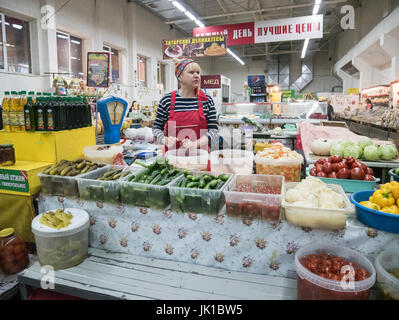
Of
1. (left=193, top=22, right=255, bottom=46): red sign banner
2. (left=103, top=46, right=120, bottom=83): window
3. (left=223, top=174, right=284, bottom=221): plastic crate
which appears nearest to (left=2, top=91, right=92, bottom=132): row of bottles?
(left=223, top=174, right=284, bottom=221): plastic crate

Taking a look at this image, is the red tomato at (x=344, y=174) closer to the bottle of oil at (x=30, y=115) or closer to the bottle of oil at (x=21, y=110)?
the bottle of oil at (x=30, y=115)

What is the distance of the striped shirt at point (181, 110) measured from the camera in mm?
2891

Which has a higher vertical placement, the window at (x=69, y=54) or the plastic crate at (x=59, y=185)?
the window at (x=69, y=54)

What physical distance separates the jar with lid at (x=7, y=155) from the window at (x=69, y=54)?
694 cm

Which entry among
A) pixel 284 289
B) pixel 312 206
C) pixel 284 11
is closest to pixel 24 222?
pixel 284 289

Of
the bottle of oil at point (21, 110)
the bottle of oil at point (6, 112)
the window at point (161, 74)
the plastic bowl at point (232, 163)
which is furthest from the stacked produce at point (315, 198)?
the window at point (161, 74)

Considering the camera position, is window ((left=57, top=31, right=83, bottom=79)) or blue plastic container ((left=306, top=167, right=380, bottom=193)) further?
window ((left=57, top=31, right=83, bottom=79))

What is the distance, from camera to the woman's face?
8.92ft

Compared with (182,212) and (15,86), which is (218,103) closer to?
(15,86)

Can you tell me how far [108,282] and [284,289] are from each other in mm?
1052

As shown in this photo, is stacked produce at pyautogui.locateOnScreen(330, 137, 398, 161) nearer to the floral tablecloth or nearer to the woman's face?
the floral tablecloth

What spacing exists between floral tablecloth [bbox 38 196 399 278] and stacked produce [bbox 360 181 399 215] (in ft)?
0.44

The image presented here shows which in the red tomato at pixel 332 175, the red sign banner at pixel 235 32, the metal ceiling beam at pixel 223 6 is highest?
the metal ceiling beam at pixel 223 6
